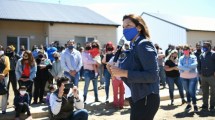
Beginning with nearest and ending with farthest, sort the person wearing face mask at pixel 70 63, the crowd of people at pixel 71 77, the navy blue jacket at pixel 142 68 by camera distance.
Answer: the navy blue jacket at pixel 142 68
the crowd of people at pixel 71 77
the person wearing face mask at pixel 70 63

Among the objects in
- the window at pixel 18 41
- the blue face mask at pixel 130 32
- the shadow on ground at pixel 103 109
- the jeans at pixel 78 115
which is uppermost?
the window at pixel 18 41

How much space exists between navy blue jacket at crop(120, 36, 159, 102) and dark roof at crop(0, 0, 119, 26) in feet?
55.1

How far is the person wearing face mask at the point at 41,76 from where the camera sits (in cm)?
1001

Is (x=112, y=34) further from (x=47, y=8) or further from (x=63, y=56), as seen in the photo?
(x=63, y=56)

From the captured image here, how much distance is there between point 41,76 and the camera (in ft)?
33.3

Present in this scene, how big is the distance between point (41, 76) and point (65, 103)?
439 centimetres

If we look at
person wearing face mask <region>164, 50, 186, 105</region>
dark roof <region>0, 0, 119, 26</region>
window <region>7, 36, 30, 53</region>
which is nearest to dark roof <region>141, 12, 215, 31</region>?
dark roof <region>0, 0, 119, 26</region>

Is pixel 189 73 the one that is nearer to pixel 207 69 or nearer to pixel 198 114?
pixel 207 69

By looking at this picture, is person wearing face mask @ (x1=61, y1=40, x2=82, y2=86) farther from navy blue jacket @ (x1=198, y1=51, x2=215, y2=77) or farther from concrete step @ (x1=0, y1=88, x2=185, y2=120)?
navy blue jacket @ (x1=198, y1=51, x2=215, y2=77)

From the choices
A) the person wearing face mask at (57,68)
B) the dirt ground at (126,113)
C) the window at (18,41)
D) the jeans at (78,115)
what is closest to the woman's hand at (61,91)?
the jeans at (78,115)

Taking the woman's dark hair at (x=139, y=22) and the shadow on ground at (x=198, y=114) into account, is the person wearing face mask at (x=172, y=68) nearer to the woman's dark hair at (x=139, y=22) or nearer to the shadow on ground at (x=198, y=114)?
the shadow on ground at (x=198, y=114)

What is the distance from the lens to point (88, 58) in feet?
33.2

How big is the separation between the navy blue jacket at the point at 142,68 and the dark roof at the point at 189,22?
26.0 metres

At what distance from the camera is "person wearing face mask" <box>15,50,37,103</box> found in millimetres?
9062
